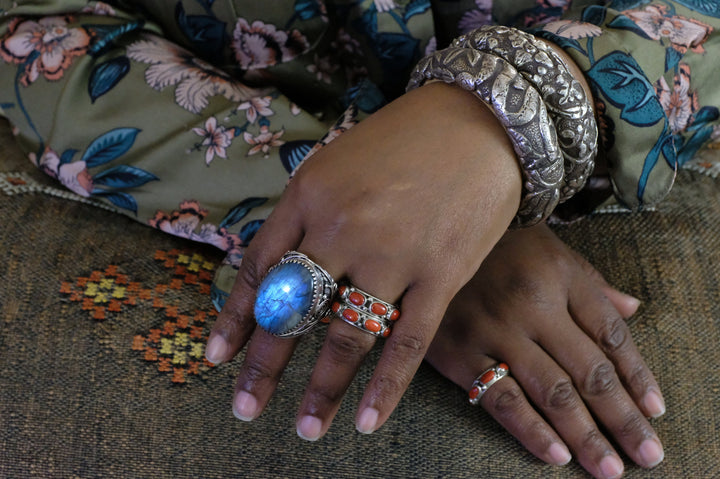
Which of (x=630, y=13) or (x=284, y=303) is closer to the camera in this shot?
(x=284, y=303)

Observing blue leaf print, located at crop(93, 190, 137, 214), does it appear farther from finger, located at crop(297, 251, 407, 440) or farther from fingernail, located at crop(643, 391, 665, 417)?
fingernail, located at crop(643, 391, 665, 417)

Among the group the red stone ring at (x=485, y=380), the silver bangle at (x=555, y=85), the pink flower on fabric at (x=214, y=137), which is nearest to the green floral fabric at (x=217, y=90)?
the pink flower on fabric at (x=214, y=137)

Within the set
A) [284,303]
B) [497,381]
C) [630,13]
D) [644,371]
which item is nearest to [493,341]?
[497,381]

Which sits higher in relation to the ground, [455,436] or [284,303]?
[284,303]

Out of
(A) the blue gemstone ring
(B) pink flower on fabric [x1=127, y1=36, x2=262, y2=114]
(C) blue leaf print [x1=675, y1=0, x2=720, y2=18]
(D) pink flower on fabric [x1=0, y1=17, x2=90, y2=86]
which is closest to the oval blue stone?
(A) the blue gemstone ring

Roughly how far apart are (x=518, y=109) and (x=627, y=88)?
0.18 meters

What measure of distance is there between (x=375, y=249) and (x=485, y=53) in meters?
0.20

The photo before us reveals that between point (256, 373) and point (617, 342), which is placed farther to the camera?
point (617, 342)

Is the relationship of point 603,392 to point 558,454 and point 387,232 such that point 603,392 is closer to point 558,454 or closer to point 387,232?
point 558,454

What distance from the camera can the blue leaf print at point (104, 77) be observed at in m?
0.69

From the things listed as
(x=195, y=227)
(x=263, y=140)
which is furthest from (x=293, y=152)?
(x=195, y=227)

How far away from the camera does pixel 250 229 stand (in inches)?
26.5

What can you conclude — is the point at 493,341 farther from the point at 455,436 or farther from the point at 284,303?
the point at 284,303

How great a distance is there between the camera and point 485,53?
52 centimetres
